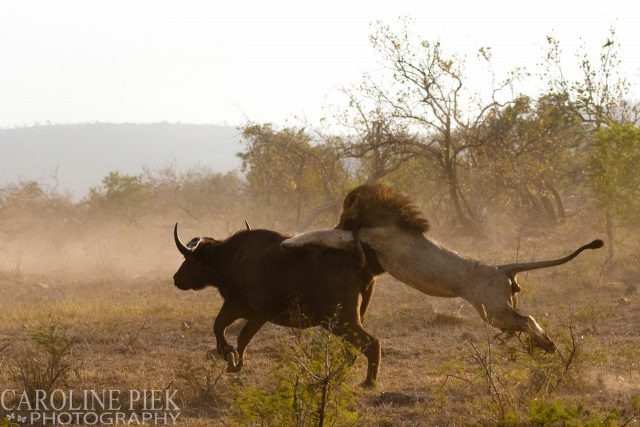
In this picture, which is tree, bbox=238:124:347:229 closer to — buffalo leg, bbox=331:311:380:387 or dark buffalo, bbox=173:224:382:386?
dark buffalo, bbox=173:224:382:386

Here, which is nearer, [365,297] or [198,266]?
[365,297]

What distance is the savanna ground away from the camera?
23.1 feet

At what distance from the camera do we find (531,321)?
300 inches

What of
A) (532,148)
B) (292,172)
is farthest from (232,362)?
(292,172)

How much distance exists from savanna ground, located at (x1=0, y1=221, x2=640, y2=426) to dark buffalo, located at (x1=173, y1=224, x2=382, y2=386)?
1.30ft

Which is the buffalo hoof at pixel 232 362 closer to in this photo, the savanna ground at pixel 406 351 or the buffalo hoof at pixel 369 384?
the savanna ground at pixel 406 351

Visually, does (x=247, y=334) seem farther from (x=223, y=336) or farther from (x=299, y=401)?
(x=299, y=401)

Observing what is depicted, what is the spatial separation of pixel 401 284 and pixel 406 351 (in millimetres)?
6843

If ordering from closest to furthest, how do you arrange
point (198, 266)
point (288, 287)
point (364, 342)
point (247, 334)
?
point (364, 342), point (288, 287), point (247, 334), point (198, 266)

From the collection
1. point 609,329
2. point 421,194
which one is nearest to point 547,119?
point 421,194

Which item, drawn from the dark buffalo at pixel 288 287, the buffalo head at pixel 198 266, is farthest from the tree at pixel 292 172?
the dark buffalo at pixel 288 287

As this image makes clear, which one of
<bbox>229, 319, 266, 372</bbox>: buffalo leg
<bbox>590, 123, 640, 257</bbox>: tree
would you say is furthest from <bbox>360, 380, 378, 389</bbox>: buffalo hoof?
<bbox>590, 123, 640, 257</bbox>: tree

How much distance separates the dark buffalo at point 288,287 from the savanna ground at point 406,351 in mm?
395

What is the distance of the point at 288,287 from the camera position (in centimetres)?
846
